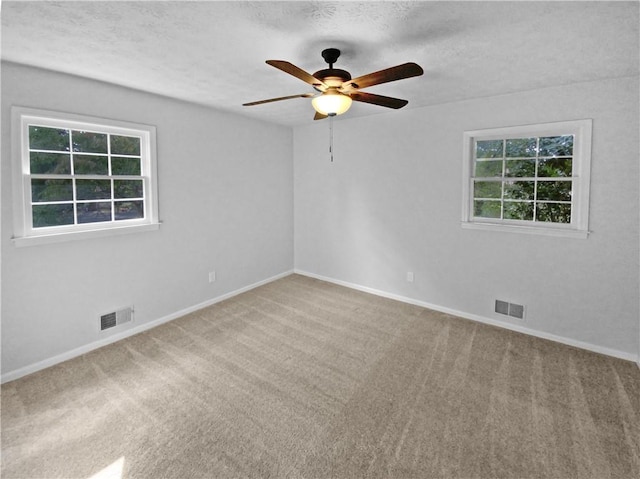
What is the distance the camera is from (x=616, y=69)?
2.54 m

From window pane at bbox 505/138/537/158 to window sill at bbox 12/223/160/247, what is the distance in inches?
157

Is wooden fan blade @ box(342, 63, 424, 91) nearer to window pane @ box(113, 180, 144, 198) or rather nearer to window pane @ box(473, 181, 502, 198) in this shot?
window pane @ box(473, 181, 502, 198)

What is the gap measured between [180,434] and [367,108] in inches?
149

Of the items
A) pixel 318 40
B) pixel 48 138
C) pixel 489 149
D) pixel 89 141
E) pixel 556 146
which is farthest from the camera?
pixel 489 149

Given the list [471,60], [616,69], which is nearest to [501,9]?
[471,60]

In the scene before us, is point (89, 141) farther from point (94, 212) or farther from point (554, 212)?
point (554, 212)

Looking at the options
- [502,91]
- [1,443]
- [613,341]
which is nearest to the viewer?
[1,443]

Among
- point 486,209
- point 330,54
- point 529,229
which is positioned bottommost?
point 529,229

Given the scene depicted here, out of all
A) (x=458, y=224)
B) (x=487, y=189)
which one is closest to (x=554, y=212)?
(x=487, y=189)

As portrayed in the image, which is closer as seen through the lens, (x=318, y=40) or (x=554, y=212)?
(x=318, y=40)

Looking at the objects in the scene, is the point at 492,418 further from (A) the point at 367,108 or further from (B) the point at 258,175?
(B) the point at 258,175

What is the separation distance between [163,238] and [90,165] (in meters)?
1.00

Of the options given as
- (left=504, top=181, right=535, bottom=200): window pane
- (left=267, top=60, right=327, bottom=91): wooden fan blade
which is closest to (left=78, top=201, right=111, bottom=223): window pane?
(left=267, top=60, right=327, bottom=91): wooden fan blade

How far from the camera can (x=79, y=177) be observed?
9.40 feet
